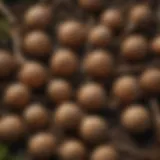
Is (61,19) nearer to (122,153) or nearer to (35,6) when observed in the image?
(35,6)

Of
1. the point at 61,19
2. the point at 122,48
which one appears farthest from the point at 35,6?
the point at 122,48

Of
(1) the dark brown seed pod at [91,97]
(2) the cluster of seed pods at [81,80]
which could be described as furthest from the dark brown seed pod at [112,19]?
(1) the dark brown seed pod at [91,97]

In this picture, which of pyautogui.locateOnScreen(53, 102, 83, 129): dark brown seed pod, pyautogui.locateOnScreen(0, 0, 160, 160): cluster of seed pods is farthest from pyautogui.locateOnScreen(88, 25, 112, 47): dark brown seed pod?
pyautogui.locateOnScreen(53, 102, 83, 129): dark brown seed pod

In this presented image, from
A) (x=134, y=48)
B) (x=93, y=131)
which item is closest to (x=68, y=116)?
(x=93, y=131)

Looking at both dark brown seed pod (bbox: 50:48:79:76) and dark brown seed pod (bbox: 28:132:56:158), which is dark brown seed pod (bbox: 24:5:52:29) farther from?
dark brown seed pod (bbox: 28:132:56:158)

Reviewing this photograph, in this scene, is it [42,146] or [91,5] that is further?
[91,5]

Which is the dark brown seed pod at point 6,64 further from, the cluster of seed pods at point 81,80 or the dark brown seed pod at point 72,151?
the dark brown seed pod at point 72,151

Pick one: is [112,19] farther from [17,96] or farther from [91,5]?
[17,96]

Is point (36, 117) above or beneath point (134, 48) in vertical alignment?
beneath
